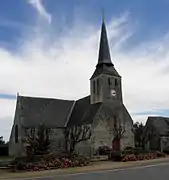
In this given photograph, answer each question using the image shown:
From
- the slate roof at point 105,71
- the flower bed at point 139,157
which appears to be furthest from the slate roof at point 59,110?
the flower bed at point 139,157

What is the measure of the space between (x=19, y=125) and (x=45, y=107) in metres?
4.69

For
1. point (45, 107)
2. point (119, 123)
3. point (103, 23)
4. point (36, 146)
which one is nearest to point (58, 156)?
point (36, 146)

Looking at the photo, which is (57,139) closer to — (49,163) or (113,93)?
(113,93)

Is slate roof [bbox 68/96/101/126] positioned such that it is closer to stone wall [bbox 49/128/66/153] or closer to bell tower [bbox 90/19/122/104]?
bell tower [bbox 90/19/122/104]

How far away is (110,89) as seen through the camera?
4266 centimetres

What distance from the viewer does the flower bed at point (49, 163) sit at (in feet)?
68.7

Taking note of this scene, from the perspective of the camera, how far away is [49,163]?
867 inches

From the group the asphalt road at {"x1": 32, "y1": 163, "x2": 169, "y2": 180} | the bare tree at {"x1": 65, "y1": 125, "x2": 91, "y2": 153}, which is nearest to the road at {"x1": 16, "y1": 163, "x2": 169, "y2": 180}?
the asphalt road at {"x1": 32, "y1": 163, "x2": 169, "y2": 180}

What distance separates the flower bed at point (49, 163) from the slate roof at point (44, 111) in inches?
758

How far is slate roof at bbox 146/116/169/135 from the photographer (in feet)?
163

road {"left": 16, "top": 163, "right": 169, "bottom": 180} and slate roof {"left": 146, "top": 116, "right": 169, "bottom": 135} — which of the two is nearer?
road {"left": 16, "top": 163, "right": 169, "bottom": 180}

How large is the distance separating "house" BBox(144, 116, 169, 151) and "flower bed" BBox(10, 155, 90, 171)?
25.6 meters

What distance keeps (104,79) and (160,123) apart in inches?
581

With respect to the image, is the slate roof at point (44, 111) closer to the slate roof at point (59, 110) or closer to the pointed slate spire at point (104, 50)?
the slate roof at point (59, 110)
